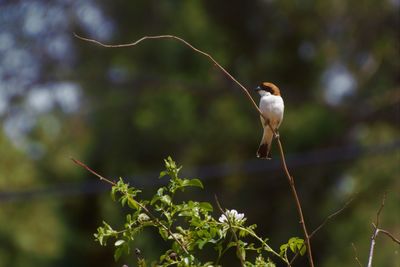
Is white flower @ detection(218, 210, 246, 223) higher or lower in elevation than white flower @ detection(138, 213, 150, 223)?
higher

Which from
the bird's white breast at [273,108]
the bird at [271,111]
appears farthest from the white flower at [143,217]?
the bird's white breast at [273,108]

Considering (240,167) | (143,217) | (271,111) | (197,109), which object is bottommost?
(143,217)

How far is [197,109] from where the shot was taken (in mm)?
9273

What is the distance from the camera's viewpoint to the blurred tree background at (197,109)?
8.84m

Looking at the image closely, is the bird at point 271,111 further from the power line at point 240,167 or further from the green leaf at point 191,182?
the power line at point 240,167

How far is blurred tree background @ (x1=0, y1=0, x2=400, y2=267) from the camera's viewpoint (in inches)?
Result: 348

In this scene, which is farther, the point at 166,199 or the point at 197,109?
the point at 197,109

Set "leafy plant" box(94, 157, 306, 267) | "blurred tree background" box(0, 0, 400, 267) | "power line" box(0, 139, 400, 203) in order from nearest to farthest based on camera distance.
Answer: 1. "leafy plant" box(94, 157, 306, 267)
2. "power line" box(0, 139, 400, 203)
3. "blurred tree background" box(0, 0, 400, 267)

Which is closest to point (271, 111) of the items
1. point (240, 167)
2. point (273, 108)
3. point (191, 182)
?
point (273, 108)

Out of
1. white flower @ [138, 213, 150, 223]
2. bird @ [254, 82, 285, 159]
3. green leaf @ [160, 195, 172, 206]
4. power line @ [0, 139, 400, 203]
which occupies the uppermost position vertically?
power line @ [0, 139, 400, 203]

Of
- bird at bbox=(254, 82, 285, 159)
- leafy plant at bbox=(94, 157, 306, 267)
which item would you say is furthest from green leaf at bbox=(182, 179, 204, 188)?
bird at bbox=(254, 82, 285, 159)

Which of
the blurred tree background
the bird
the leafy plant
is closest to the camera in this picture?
the leafy plant

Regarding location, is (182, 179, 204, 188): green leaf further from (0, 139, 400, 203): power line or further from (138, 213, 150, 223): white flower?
(0, 139, 400, 203): power line

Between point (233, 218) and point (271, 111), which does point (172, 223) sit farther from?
point (271, 111)
